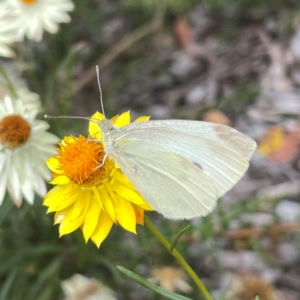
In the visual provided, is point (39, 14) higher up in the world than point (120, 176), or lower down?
higher up

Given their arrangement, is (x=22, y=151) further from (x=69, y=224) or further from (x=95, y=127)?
(x=69, y=224)

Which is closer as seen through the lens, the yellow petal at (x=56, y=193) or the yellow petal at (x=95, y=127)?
the yellow petal at (x=56, y=193)

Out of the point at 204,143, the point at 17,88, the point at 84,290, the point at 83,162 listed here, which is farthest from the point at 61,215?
the point at 17,88

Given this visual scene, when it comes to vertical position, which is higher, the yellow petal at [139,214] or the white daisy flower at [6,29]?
the white daisy flower at [6,29]

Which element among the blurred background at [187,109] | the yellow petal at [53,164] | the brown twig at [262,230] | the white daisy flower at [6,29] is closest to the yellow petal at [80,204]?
the yellow petal at [53,164]

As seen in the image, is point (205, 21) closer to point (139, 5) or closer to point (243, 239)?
point (139, 5)

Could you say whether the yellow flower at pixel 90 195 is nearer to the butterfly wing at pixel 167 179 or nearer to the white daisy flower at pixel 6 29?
the butterfly wing at pixel 167 179

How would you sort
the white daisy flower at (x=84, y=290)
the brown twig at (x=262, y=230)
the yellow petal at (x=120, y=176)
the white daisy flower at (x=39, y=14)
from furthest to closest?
the white daisy flower at (x=39, y=14) → the brown twig at (x=262, y=230) → the white daisy flower at (x=84, y=290) → the yellow petal at (x=120, y=176)
